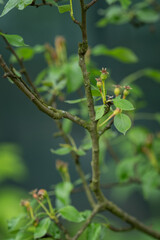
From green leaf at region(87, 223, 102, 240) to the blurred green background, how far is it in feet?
3.98

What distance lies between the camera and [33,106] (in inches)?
97.2

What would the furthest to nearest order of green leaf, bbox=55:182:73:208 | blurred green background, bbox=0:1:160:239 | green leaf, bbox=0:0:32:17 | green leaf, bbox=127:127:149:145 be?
blurred green background, bbox=0:1:160:239, green leaf, bbox=127:127:149:145, green leaf, bbox=55:182:73:208, green leaf, bbox=0:0:32:17

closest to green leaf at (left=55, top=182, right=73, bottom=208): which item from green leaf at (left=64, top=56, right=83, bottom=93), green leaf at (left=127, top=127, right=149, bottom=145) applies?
green leaf at (left=64, top=56, right=83, bottom=93)

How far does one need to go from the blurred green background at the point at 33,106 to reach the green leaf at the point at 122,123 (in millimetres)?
1388

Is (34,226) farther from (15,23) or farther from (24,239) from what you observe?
(15,23)

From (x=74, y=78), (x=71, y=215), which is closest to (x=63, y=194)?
(x=71, y=215)

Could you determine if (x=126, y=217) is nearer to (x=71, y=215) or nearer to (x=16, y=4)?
(x=71, y=215)

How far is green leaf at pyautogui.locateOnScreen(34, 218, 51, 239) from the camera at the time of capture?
586mm

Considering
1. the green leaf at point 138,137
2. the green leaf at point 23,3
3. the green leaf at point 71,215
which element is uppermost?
the green leaf at point 23,3

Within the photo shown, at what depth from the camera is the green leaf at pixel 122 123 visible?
1.58 feet

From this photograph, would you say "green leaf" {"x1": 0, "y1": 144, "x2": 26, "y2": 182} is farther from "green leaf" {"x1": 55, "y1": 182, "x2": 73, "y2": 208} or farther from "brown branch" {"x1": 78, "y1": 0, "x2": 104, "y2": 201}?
"brown branch" {"x1": 78, "y1": 0, "x2": 104, "y2": 201}

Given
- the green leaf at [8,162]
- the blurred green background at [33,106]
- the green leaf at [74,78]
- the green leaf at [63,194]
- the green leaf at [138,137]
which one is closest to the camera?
the green leaf at [63,194]

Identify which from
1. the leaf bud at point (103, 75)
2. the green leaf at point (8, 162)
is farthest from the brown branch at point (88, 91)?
the green leaf at point (8, 162)

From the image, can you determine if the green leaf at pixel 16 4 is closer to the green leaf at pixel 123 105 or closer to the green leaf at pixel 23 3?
the green leaf at pixel 23 3
